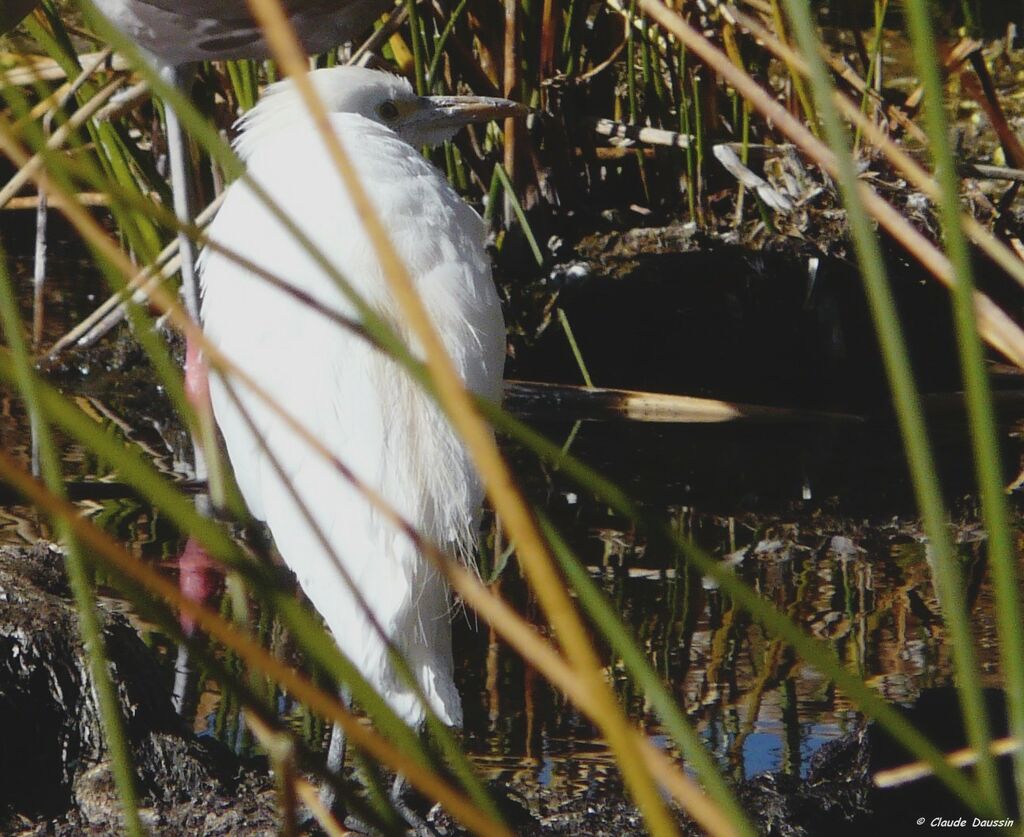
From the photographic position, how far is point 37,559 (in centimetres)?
220

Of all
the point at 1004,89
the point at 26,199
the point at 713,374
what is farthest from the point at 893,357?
the point at 1004,89

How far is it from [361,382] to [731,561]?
3.56 feet

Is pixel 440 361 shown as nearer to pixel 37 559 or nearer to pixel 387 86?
pixel 37 559

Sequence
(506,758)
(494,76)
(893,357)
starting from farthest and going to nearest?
1. (494,76)
2. (506,758)
3. (893,357)

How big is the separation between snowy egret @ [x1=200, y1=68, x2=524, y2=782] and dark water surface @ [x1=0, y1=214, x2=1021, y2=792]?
0.27 metres

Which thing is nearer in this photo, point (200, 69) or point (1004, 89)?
point (200, 69)

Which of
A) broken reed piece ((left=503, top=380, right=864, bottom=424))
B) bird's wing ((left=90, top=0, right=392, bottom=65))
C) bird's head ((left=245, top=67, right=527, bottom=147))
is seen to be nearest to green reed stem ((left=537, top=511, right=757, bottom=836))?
bird's head ((left=245, top=67, right=527, bottom=147))

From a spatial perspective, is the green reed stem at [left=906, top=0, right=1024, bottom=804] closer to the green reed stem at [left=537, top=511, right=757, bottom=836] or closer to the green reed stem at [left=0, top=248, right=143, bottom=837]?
the green reed stem at [left=537, top=511, right=757, bottom=836]

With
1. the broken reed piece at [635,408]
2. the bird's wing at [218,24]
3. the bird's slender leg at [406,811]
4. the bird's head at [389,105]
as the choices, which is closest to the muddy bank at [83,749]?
the bird's slender leg at [406,811]

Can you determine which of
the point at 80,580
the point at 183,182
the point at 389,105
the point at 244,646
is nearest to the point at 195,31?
the point at 183,182

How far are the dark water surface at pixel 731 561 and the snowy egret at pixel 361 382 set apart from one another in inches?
10.7

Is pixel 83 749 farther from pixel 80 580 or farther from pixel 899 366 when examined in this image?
pixel 899 366

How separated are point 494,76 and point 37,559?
259 cm

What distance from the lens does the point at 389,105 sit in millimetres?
3182
